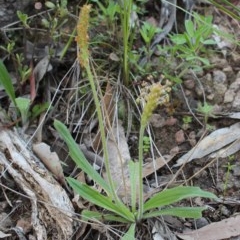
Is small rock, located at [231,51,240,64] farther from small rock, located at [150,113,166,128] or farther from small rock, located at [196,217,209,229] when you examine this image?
small rock, located at [196,217,209,229]

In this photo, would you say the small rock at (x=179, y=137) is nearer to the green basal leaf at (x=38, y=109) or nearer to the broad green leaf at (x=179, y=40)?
the broad green leaf at (x=179, y=40)

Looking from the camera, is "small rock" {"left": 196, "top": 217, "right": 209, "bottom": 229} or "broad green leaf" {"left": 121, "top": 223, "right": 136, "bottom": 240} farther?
"small rock" {"left": 196, "top": 217, "right": 209, "bottom": 229}

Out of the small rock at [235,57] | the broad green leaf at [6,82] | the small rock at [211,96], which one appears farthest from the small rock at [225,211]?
the broad green leaf at [6,82]

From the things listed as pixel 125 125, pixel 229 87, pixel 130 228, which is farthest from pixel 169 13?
pixel 130 228

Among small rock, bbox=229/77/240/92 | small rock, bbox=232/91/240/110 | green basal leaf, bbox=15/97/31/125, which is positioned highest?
green basal leaf, bbox=15/97/31/125

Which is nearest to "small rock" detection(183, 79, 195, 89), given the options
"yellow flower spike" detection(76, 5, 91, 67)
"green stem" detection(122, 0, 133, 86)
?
"green stem" detection(122, 0, 133, 86)

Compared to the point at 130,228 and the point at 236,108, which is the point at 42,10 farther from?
the point at 130,228

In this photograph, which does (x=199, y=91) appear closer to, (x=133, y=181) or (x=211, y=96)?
(x=211, y=96)

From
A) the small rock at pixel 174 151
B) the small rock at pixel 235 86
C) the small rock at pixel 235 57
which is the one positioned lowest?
the small rock at pixel 174 151
